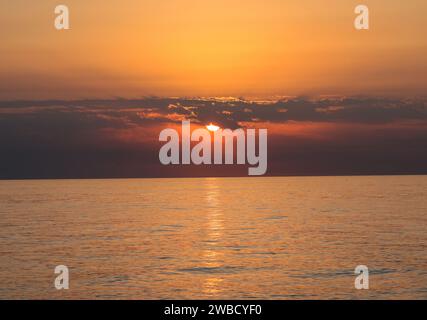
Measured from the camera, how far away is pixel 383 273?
4828 cm

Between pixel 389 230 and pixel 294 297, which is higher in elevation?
pixel 389 230

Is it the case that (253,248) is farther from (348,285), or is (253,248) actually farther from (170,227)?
(170,227)

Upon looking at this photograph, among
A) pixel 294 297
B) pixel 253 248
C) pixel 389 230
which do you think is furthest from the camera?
pixel 389 230

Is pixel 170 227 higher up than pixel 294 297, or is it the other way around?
pixel 170 227

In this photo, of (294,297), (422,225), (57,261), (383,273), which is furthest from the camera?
(422,225)

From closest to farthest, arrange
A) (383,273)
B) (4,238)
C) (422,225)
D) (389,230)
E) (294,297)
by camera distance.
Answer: (294,297), (383,273), (4,238), (389,230), (422,225)

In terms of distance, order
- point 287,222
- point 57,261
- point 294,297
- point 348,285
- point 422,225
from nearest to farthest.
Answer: point 294,297 < point 348,285 < point 57,261 < point 422,225 < point 287,222

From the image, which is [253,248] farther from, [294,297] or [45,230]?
[45,230]

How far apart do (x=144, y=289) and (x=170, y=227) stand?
49510mm

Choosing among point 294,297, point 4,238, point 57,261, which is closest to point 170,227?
point 4,238

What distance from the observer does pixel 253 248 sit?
66188 millimetres

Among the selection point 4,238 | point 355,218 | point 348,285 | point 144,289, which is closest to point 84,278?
point 144,289

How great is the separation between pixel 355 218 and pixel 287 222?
12754 millimetres

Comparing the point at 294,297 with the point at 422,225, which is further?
the point at 422,225
